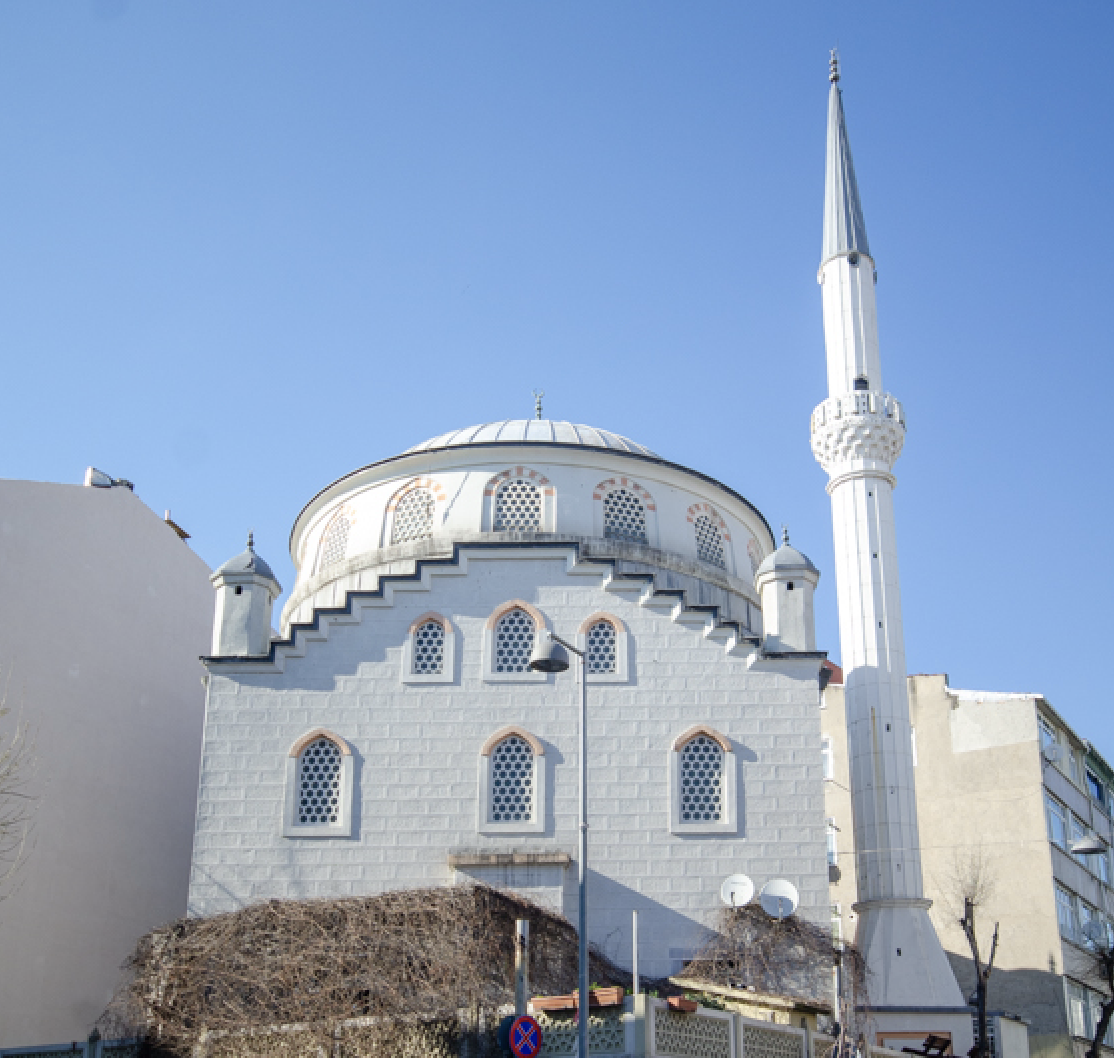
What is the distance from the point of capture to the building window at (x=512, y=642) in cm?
2433

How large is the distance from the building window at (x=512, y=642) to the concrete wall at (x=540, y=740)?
173mm

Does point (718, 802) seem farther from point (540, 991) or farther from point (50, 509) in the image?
point (50, 509)

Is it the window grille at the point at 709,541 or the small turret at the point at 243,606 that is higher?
the window grille at the point at 709,541

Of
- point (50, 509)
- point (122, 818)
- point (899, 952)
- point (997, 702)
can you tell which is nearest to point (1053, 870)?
point (997, 702)

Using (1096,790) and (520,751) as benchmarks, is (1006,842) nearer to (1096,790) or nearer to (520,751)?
(1096,790)

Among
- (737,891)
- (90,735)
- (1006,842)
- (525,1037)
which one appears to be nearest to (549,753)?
(737,891)

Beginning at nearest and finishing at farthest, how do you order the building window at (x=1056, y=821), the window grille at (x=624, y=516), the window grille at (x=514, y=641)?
the window grille at (x=514, y=641), the window grille at (x=624, y=516), the building window at (x=1056, y=821)

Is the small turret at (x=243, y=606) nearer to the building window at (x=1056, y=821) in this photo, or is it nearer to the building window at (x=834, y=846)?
the building window at (x=834, y=846)

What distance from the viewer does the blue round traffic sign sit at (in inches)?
651

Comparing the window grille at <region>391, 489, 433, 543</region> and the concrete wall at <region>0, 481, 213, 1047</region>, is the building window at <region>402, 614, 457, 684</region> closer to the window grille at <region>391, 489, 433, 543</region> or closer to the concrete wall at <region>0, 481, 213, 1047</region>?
the window grille at <region>391, 489, 433, 543</region>

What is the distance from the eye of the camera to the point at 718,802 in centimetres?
2355

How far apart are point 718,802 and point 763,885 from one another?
5.10 feet

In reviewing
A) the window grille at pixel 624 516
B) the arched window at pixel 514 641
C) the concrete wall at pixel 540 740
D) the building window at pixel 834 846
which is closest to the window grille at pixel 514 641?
the arched window at pixel 514 641

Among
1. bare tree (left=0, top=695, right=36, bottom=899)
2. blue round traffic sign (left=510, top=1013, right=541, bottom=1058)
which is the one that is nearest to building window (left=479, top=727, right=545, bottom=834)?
blue round traffic sign (left=510, top=1013, right=541, bottom=1058)
